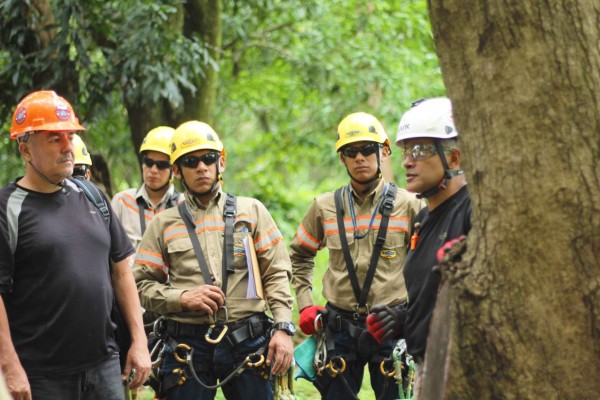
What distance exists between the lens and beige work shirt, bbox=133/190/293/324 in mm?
5289

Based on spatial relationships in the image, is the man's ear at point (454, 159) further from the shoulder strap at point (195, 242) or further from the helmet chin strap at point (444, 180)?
the shoulder strap at point (195, 242)

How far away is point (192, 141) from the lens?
5672mm

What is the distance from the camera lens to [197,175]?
554 centimetres

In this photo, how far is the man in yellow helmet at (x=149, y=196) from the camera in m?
7.49

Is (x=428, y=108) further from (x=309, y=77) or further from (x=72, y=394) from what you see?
(x=309, y=77)

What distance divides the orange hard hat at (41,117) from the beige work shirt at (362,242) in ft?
6.99

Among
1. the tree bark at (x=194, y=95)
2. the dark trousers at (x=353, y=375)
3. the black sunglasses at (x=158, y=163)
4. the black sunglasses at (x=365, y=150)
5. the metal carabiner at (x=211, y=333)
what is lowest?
the dark trousers at (x=353, y=375)

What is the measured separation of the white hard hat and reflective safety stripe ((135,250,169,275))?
6.26ft

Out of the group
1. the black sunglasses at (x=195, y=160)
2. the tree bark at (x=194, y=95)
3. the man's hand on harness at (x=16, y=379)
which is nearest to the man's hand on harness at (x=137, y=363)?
the man's hand on harness at (x=16, y=379)

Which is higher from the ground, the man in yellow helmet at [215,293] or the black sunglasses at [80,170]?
the black sunglasses at [80,170]

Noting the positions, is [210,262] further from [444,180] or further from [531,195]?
[531,195]

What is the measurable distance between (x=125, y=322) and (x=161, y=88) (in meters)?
4.75

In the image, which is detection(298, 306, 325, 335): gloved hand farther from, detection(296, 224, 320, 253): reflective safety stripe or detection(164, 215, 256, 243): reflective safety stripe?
detection(164, 215, 256, 243): reflective safety stripe

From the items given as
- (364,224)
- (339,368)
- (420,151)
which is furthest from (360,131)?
(420,151)
